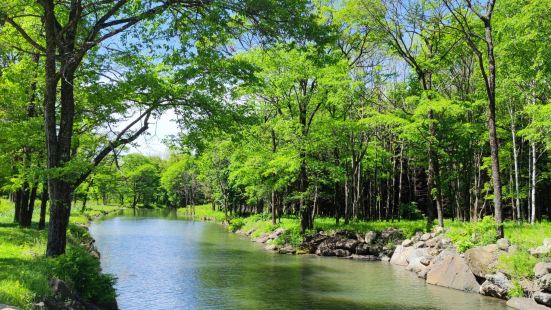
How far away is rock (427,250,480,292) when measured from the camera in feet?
58.0

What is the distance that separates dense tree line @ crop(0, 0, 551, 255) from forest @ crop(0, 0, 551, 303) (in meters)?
0.07

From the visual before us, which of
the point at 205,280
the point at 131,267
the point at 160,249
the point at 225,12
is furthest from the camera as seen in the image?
the point at 160,249

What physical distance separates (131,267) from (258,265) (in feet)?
20.8

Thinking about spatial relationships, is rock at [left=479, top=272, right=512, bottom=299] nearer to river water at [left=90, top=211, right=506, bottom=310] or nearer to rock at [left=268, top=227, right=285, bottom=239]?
river water at [left=90, top=211, right=506, bottom=310]

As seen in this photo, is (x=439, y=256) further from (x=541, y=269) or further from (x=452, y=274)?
(x=541, y=269)

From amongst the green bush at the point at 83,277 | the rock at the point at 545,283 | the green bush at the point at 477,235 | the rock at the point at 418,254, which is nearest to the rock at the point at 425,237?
the rock at the point at 418,254

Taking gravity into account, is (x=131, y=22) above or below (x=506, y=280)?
above

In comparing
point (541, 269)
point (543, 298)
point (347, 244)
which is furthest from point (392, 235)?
point (543, 298)

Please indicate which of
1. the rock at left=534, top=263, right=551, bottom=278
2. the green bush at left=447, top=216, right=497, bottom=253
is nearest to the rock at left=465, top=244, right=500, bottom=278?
the green bush at left=447, top=216, right=497, bottom=253

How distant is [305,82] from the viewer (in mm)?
32000

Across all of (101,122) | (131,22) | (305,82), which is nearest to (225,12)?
(131,22)

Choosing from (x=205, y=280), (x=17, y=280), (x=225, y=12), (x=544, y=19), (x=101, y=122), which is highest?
(x=544, y=19)

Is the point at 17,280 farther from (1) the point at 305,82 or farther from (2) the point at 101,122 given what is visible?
(1) the point at 305,82

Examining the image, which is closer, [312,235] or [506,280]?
[506,280]
